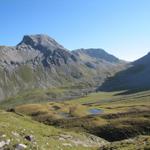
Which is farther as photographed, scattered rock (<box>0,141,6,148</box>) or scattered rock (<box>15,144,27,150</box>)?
scattered rock (<box>0,141,6,148</box>)

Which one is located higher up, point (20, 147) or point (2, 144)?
point (2, 144)

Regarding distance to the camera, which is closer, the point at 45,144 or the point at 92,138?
the point at 45,144

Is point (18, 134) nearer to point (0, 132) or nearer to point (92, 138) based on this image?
point (0, 132)

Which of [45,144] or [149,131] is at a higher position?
[45,144]

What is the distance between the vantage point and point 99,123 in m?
86.5

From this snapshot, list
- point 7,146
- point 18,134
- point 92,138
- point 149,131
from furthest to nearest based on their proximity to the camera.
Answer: point 149,131
point 92,138
point 18,134
point 7,146

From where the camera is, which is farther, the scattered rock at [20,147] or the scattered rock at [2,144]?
the scattered rock at [2,144]

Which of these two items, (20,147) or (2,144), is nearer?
(20,147)

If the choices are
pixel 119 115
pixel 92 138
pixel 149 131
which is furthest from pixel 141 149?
pixel 119 115

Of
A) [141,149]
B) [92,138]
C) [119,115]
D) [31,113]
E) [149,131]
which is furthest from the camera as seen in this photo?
[31,113]

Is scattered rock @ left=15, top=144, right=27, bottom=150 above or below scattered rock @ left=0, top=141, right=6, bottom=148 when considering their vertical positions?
below

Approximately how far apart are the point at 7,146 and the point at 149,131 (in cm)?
5264

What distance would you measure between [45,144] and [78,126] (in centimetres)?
5177

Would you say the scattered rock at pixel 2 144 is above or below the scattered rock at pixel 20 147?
above
